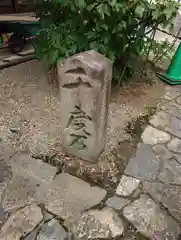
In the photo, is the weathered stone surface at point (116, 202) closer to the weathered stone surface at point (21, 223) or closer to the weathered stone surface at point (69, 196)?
the weathered stone surface at point (69, 196)

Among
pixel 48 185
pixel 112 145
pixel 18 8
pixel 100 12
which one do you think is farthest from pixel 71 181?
pixel 18 8

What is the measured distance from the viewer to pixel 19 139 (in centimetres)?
320

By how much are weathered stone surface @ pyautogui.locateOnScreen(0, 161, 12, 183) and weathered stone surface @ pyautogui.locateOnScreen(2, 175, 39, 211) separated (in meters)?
0.07

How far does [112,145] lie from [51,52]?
5.19 ft

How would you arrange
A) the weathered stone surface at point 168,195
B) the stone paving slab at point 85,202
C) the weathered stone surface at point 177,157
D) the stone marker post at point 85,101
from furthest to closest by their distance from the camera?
the weathered stone surface at point 177,157 < the weathered stone surface at point 168,195 < the stone paving slab at point 85,202 < the stone marker post at point 85,101

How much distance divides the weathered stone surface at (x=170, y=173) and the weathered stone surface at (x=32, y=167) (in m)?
1.31

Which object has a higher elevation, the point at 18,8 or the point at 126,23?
the point at 126,23

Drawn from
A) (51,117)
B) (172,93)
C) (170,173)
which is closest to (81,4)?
(51,117)

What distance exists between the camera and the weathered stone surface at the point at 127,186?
2.72 meters

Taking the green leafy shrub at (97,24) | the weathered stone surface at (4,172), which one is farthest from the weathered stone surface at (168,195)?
the green leafy shrub at (97,24)

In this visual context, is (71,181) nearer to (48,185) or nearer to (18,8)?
(48,185)

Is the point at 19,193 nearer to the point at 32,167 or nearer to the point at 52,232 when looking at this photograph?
the point at 32,167

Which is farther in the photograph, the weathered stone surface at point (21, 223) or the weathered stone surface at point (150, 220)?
the weathered stone surface at point (150, 220)

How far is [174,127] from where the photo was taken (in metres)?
3.83
